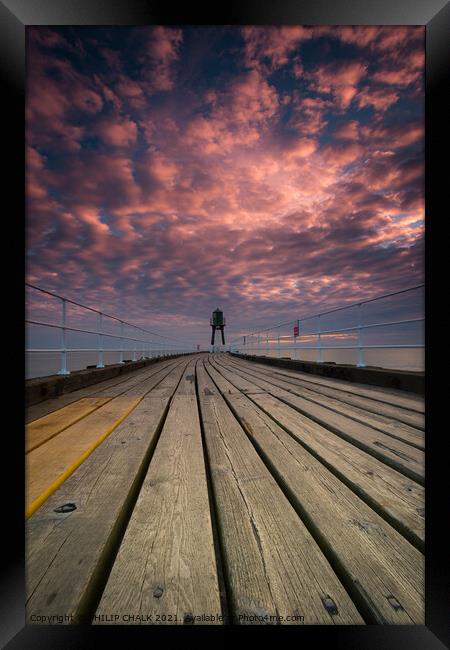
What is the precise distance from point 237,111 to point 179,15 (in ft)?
15.8

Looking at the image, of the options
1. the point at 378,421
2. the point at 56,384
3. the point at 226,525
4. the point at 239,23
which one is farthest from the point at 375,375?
the point at 56,384

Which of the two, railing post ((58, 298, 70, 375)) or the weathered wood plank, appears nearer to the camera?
the weathered wood plank

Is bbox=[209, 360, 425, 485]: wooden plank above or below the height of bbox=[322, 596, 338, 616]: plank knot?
above

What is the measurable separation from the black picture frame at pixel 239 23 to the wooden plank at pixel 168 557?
188 millimetres

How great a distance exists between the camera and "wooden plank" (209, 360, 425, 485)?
1.29 metres

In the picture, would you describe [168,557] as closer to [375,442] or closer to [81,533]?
[81,533]

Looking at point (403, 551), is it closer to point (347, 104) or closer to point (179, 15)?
point (179, 15)

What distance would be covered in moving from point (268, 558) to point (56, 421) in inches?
73.6

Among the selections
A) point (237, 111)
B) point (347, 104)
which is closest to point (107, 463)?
point (347, 104)

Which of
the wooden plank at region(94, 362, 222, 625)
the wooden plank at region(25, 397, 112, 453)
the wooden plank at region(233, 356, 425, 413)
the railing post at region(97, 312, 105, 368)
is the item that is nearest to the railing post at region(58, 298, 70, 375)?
the wooden plank at region(25, 397, 112, 453)

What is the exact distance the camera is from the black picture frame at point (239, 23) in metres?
0.68

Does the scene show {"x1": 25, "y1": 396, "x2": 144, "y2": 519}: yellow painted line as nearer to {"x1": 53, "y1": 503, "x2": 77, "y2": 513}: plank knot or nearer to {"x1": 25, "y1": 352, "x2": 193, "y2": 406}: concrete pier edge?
{"x1": 53, "y1": 503, "x2": 77, "y2": 513}: plank knot

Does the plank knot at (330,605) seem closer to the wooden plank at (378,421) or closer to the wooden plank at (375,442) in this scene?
the wooden plank at (375,442)

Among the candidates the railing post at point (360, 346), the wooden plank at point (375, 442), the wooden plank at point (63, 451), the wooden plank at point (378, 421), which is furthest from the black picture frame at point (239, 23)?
the railing post at point (360, 346)
